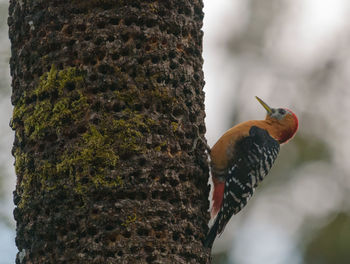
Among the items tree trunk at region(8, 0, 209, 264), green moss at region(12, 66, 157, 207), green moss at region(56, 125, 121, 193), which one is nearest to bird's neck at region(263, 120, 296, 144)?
tree trunk at region(8, 0, 209, 264)

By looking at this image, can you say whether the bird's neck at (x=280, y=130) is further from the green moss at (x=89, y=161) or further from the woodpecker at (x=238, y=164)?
the green moss at (x=89, y=161)

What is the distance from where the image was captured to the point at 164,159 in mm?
3395

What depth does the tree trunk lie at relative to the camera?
322 centimetres

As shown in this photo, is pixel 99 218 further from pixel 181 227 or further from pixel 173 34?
pixel 173 34

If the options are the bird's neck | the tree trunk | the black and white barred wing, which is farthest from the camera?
the bird's neck

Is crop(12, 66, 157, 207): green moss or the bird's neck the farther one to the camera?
the bird's neck

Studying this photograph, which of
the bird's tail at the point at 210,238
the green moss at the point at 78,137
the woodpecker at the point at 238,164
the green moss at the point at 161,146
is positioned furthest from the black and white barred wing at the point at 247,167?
the green moss at the point at 78,137

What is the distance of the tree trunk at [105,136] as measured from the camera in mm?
3217

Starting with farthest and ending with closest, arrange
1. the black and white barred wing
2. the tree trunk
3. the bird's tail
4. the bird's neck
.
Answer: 1. the bird's neck
2. the black and white barred wing
3. the bird's tail
4. the tree trunk

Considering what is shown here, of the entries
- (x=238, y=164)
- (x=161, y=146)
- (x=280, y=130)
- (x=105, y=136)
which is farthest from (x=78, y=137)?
(x=280, y=130)

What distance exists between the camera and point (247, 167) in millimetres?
4754

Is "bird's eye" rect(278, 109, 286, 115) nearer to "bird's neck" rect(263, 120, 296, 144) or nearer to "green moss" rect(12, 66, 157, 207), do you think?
"bird's neck" rect(263, 120, 296, 144)

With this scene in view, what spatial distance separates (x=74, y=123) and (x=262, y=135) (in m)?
2.03

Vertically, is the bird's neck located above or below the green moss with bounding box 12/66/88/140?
below
